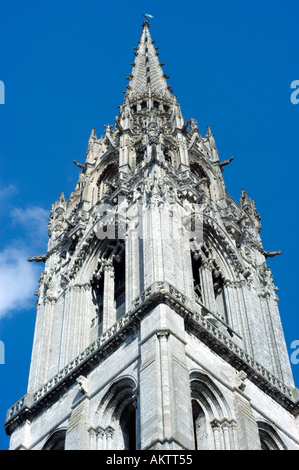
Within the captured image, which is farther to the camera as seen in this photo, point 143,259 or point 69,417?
point 143,259

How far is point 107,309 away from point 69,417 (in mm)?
5748

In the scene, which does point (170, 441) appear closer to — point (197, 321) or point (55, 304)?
point (197, 321)

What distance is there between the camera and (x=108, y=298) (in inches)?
1590

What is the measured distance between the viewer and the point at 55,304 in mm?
42688

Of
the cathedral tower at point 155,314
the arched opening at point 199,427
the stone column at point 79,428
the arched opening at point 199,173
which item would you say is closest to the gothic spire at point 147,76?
the cathedral tower at point 155,314

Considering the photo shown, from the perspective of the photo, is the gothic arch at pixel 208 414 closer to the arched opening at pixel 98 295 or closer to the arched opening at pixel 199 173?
the arched opening at pixel 98 295

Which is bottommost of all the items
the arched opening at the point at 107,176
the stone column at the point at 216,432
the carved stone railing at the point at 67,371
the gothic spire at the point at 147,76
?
the stone column at the point at 216,432

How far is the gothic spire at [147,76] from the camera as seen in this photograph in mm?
56750

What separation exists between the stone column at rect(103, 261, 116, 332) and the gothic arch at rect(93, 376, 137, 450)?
4.26 meters

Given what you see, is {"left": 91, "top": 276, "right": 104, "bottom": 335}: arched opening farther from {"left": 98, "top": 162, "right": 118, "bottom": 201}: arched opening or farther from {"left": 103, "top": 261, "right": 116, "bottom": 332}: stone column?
{"left": 98, "top": 162, "right": 118, "bottom": 201}: arched opening

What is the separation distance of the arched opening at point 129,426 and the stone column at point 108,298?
176 inches

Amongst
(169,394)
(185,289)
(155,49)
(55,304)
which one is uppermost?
(155,49)

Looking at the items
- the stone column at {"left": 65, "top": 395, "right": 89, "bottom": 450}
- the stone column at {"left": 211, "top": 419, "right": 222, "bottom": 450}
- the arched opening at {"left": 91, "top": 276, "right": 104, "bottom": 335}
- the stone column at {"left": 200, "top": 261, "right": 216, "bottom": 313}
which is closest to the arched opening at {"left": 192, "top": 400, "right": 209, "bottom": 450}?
the stone column at {"left": 211, "top": 419, "right": 222, "bottom": 450}
